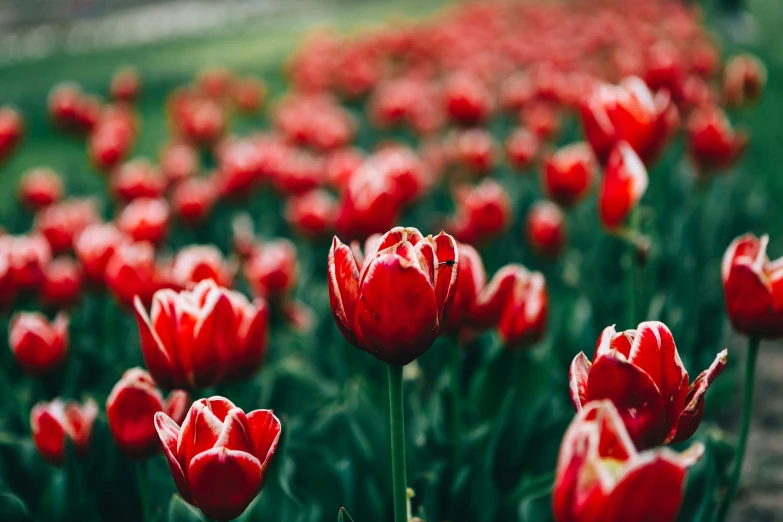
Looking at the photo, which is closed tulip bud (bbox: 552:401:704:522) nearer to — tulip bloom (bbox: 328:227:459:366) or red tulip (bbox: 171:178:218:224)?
tulip bloom (bbox: 328:227:459:366)

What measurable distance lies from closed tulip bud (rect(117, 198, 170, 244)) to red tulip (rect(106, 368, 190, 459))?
3.88ft

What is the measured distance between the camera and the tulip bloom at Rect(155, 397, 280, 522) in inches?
38.0

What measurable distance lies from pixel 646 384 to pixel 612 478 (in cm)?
18

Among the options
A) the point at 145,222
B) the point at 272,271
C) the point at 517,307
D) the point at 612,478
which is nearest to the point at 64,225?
the point at 145,222

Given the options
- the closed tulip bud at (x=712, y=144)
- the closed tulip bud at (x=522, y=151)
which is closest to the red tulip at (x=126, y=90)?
the closed tulip bud at (x=522, y=151)

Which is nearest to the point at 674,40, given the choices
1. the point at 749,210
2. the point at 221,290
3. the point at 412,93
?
the point at 412,93

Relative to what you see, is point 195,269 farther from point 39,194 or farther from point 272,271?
point 39,194

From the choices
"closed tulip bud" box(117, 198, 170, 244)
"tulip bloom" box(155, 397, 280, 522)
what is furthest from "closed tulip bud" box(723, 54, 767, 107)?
"tulip bloom" box(155, 397, 280, 522)

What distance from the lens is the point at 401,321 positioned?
93 cm

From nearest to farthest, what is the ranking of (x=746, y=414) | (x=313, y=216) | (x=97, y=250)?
(x=746, y=414), (x=97, y=250), (x=313, y=216)

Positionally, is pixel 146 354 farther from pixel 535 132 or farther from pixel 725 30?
pixel 725 30

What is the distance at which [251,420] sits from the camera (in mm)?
1042

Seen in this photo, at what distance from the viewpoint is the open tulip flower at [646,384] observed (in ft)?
2.92

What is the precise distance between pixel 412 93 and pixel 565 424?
9.87 ft
